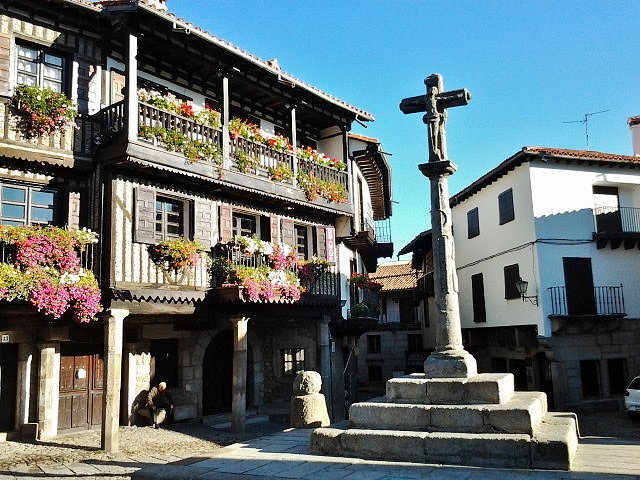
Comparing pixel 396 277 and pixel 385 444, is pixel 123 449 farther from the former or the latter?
pixel 396 277

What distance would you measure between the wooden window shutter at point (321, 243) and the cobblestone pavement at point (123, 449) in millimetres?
5475

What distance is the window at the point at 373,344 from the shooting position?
3600 centimetres

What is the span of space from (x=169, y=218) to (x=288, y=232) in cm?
416

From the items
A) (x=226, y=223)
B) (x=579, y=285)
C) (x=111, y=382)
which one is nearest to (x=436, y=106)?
(x=226, y=223)

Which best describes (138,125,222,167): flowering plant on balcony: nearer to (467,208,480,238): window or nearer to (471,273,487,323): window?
(467,208,480,238): window

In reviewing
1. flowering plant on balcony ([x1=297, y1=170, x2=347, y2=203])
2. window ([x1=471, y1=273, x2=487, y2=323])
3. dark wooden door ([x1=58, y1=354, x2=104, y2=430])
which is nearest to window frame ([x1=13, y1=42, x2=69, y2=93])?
dark wooden door ([x1=58, y1=354, x2=104, y2=430])

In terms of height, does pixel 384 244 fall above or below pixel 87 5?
below

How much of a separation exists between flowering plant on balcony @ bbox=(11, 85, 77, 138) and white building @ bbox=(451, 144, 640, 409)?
1466 cm

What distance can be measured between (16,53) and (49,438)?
868cm

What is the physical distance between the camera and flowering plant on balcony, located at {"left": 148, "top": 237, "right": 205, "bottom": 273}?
12.6m

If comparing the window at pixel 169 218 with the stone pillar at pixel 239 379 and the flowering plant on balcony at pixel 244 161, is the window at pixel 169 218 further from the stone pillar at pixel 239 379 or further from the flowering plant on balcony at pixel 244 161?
the stone pillar at pixel 239 379

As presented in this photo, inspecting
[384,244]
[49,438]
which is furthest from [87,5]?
[384,244]

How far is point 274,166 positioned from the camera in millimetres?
15797

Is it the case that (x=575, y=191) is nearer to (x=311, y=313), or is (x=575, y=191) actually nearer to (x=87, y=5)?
(x=311, y=313)
